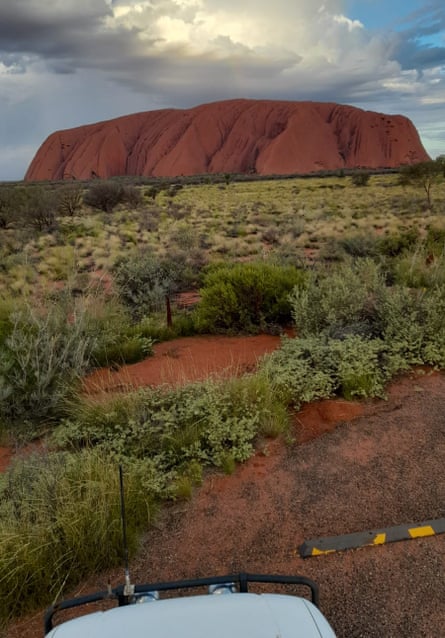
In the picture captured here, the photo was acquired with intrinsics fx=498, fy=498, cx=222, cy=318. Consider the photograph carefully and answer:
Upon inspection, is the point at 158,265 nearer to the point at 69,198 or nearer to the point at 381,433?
the point at 381,433

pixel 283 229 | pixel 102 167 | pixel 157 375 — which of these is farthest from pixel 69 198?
pixel 102 167

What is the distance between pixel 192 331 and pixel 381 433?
4.25 metres

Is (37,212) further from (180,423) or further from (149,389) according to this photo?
(180,423)

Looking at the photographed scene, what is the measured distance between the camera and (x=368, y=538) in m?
3.24

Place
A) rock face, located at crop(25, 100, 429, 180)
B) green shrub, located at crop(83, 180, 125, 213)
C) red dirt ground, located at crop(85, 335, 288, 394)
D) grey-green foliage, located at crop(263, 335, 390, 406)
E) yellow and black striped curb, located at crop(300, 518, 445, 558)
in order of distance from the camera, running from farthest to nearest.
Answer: rock face, located at crop(25, 100, 429, 180) → green shrub, located at crop(83, 180, 125, 213) → red dirt ground, located at crop(85, 335, 288, 394) → grey-green foliage, located at crop(263, 335, 390, 406) → yellow and black striped curb, located at crop(300, 518, 445, 558)

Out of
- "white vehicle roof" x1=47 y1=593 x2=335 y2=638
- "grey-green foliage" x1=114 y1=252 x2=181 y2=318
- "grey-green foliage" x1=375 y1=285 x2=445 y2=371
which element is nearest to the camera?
"white vehicle roof" x1=47 y1=593 x2=335 y2=638

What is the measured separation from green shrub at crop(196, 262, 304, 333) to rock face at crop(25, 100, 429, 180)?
9424 centimetres

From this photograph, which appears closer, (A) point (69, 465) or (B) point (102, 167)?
(A) point (69, 465)

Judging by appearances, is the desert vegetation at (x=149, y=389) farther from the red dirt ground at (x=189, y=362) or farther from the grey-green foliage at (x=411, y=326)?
the red dirt ground at (x=189, y=362)

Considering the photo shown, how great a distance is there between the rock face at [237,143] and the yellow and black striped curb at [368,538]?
99767 millimetres

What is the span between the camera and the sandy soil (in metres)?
2.78

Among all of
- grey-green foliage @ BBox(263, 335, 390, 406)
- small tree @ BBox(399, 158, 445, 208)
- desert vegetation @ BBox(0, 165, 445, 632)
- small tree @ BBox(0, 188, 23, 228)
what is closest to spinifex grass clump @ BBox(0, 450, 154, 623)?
desert vegetation @ BBox(0, 165, 445, 632)

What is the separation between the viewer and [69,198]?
25.9 metres

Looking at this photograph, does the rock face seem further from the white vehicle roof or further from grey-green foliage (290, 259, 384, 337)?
the white vehicle roof
